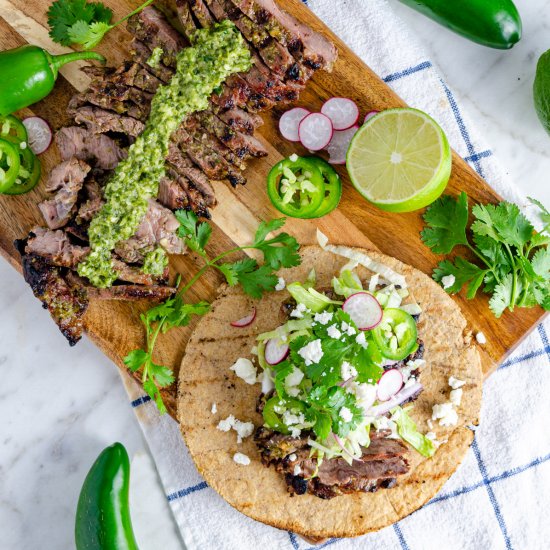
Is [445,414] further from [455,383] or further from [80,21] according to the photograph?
[80,21]

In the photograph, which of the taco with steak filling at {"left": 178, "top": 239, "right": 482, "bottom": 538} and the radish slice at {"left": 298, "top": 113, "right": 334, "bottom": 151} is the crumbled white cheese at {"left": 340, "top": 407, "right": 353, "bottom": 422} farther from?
the radish slice at {"left": 298, "top": 113, "right": 334, "bottom": 151}

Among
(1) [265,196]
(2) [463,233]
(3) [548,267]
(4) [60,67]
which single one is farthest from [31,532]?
(3) [548,267]

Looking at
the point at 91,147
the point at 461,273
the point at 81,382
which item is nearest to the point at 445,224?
the point at 461,273

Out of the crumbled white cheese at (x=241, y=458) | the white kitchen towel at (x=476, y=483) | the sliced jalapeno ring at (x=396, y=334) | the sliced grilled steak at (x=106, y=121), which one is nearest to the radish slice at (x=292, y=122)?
the white kitchen towel at (x=476, y=483)

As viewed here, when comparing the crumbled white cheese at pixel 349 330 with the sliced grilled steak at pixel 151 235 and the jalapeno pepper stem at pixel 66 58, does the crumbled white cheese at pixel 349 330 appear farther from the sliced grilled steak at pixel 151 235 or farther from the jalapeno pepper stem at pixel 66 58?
the jalapeno pepper stem at pixel 66 58

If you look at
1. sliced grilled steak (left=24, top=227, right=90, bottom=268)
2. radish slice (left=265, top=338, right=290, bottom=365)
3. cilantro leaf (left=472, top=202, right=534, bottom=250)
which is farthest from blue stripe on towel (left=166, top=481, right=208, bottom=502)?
cilantro leaf (left=472, top=202, right=534, bottom=250)

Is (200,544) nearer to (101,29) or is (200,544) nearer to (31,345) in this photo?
(31,345)

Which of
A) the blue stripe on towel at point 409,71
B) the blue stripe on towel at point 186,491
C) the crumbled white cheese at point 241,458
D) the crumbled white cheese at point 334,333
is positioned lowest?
the blue stripe on towel at point 186,491
